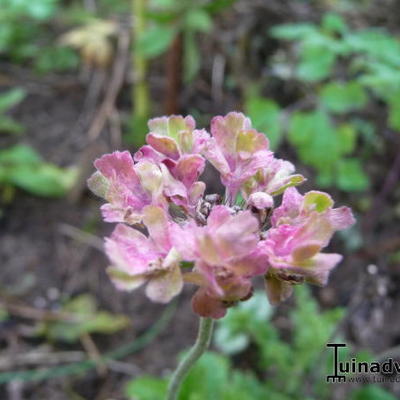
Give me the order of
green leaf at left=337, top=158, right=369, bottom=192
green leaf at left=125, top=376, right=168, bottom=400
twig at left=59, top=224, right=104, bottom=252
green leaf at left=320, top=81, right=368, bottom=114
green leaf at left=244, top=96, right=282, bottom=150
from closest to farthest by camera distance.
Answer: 1. green leaf at left=125, top=376, right=168, bottom=400
2. green leaf at left=320, top=81, right=368, bottom=114
3. green leaf at left=244, top=96, right=282, bottom=150
4. green leaf at left=337, top=158, right=369, bottom=192
5. twig at left=59, top=224, right=104, bottom=252

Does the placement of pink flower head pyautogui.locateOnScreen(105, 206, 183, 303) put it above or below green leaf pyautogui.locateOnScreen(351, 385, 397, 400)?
above

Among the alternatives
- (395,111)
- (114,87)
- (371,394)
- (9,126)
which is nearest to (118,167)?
(371,394)

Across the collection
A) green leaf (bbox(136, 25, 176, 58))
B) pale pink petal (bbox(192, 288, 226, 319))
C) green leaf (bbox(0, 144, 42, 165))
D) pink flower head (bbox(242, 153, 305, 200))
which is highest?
green leaf (bbox(136, 25, 176, 58))

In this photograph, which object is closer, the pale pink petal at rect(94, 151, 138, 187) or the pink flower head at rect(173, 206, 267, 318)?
the pink flower head at rect(173, 206, 267, 318)

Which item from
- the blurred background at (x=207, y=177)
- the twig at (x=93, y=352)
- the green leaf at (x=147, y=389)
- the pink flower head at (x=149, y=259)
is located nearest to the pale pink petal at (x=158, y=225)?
the pink flower head at (x=149, y=259)

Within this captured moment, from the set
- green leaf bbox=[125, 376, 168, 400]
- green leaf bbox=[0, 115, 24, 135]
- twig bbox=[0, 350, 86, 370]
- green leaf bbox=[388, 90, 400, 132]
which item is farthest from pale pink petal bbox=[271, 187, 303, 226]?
green leaf bbox=[0, 115, 24, 135]

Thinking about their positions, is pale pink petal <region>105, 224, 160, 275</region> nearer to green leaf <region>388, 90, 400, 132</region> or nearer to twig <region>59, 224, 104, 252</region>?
green leaf <region>388, 90, 400, 132</region>

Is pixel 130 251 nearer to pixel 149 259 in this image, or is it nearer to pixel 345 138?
pixel 149 259

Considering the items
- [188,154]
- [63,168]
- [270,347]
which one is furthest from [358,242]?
[188,154]
